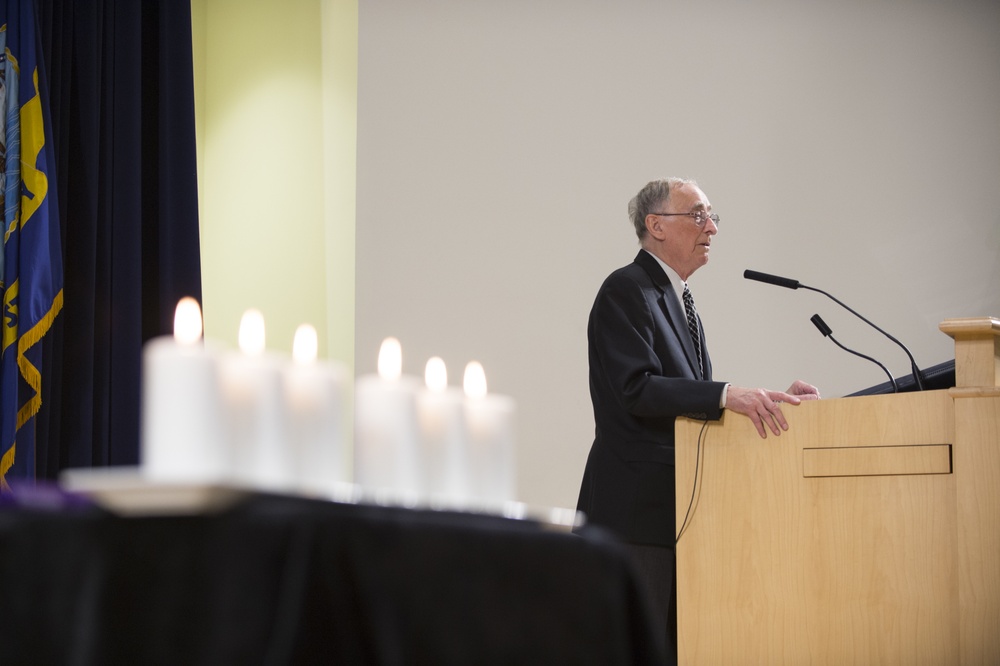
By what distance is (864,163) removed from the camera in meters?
4.33

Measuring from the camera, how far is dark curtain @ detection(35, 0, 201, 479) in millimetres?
3627

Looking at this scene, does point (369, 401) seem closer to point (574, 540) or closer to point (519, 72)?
point (574, 540)

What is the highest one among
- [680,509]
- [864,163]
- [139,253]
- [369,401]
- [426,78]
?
[426,78]

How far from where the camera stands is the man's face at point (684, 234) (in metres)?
3.21

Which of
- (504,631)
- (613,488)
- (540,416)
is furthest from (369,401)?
(540,416)

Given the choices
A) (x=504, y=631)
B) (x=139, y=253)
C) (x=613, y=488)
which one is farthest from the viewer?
(x=139, y=253)

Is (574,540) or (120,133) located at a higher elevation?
(120,133)

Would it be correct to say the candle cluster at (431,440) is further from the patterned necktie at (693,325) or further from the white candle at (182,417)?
the patterned necktie at (693,325)

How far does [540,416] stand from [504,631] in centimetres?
349

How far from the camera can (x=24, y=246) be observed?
11.2 ft

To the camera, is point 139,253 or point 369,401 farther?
point 139,253

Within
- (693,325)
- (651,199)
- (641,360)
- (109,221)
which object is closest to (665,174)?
(651,199)

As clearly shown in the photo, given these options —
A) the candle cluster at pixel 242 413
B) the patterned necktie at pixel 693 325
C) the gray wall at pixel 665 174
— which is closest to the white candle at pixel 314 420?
the candle cluster at pixel 242 413

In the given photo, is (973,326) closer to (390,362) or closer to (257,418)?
(390,362)
